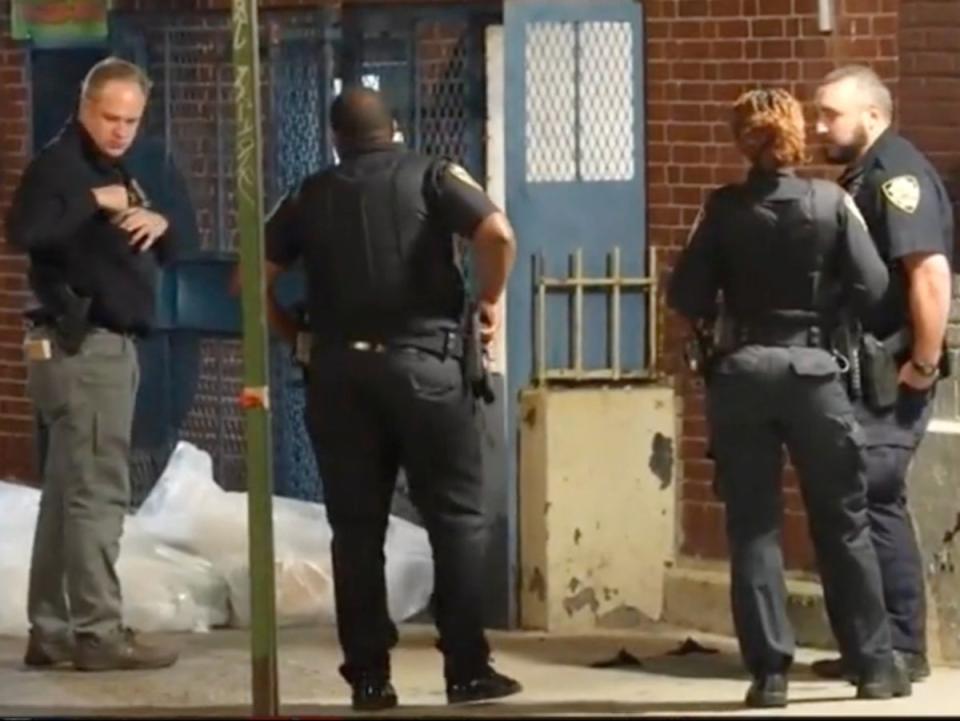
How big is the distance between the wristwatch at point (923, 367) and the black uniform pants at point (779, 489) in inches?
11.1

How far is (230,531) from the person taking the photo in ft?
34.4

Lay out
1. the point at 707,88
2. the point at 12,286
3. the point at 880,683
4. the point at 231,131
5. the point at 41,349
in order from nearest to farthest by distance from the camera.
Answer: the point at 880,683, the point at 41,349, the point at 707,88, the point at 231,131, the point at 12,286

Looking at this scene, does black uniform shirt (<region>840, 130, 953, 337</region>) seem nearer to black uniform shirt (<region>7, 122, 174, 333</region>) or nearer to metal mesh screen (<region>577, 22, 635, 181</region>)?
metal mesh screen (<region>577, 22, 635, 181</region>)

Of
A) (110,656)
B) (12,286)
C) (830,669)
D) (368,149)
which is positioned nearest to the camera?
(368,149)

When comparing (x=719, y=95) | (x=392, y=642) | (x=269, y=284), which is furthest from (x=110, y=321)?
(x=719, y=95)

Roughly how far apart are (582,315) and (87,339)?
184cm

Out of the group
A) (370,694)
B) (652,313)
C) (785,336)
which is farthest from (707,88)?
(370,694)

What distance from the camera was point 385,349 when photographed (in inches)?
327

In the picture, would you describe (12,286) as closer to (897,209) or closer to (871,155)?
(871,155)

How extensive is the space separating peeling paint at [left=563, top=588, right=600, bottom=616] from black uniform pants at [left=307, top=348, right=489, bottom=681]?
1433 mm

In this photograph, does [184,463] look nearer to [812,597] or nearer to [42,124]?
[42,124]

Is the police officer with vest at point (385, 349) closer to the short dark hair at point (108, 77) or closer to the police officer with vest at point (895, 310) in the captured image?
the short dark hair at point (108, 77)

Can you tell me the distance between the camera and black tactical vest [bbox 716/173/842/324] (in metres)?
8.23

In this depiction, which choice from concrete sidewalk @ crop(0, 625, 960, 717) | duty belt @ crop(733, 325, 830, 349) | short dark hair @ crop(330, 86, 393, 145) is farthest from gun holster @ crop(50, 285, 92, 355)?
duty belt @ crop(733, 325, 830, 349)
